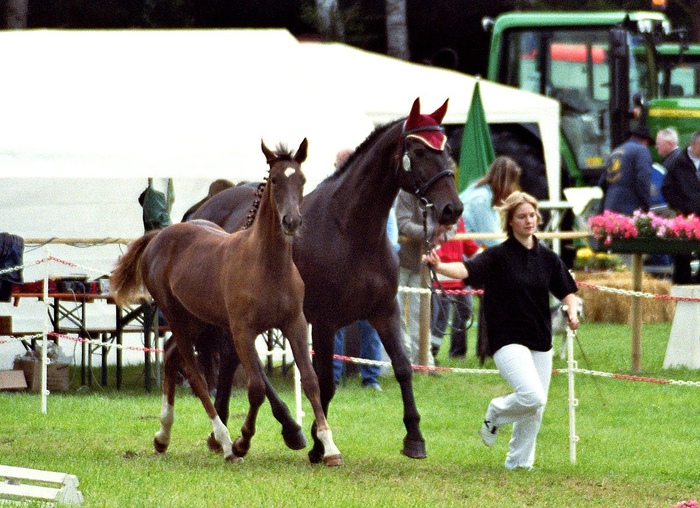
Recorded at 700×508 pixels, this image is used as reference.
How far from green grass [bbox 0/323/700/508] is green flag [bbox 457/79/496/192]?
→ 276 centimetres

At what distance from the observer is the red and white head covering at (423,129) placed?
856 centimetres

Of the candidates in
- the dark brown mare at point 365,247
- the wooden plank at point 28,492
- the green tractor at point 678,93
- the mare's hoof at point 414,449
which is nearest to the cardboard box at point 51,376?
the dark brown mare at point 365,247

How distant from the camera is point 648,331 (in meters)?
17.4

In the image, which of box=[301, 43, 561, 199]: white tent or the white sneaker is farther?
box=[301, 43, 561, 199]: white tent

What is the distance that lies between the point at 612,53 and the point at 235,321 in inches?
461

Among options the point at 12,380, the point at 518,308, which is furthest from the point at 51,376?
the point at 518,308

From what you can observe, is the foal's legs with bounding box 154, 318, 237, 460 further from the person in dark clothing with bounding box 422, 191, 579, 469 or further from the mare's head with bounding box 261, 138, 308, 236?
the person in dark clothing with bounding box 422, 191, 579, 469

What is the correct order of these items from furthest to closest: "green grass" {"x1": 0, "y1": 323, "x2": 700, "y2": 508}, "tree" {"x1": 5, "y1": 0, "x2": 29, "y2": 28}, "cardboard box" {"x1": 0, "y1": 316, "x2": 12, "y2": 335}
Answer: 1. "tree" {"x1": 5, "y1": 0, "x2": 29, "y2": 28}
2. "cardboard box" {"x1": 0, "y1": 316, "x2": 12, "y2": 335}
3. "green grass" {"x1": 0, "y1": 323, "x2": 700, "y2": 508}

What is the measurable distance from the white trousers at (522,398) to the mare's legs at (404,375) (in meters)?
0.46

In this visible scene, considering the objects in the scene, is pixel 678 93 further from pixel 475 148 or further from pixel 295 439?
pixel 295 439

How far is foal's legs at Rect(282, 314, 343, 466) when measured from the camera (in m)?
8.50

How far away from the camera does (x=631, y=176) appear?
726 inches

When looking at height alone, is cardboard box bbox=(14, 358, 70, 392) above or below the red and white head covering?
below

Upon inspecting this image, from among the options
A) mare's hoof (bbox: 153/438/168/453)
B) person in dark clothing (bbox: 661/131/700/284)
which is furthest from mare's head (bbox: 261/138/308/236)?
person in dark clothing (bbox: 661/131/700/284)
